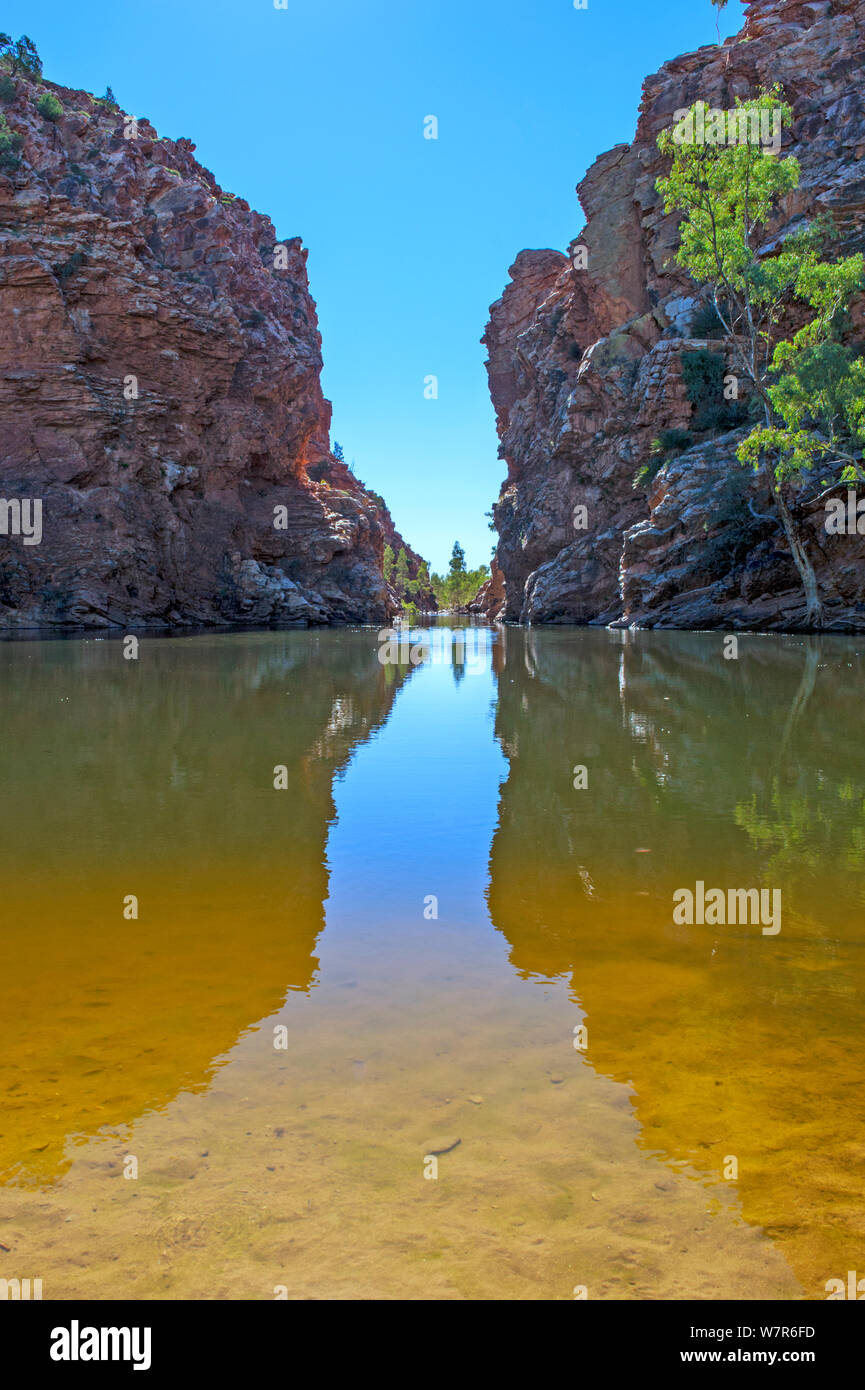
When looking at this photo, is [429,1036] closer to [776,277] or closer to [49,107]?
[776,277]

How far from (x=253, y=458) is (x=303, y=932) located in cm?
6202

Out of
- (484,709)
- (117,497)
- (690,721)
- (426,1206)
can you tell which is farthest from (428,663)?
(117,497)

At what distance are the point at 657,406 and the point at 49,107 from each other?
4182 centimetres

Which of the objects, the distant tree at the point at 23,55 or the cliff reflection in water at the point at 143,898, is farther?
the distant tree at the point at 23,55

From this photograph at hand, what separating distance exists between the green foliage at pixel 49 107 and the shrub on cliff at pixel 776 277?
41.0 metres

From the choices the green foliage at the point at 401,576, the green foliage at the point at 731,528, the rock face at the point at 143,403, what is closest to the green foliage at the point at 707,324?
the green foliage at the point at 731,528

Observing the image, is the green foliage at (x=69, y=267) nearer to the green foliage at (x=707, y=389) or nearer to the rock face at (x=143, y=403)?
the rock face at (x=143, y=403)

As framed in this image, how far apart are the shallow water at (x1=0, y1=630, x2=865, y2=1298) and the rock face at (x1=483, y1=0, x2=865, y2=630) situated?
2829cm

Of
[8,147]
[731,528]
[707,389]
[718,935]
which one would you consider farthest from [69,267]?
[718,935]

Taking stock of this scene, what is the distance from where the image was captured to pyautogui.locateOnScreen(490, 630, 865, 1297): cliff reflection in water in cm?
270

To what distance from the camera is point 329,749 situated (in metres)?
10.1

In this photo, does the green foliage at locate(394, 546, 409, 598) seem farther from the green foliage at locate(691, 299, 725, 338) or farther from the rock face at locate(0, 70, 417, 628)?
the green foliage at locate(691, 299, 725, 338)

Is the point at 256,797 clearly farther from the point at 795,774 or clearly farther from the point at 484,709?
the point at 484,709

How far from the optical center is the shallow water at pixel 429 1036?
91.0 inches
